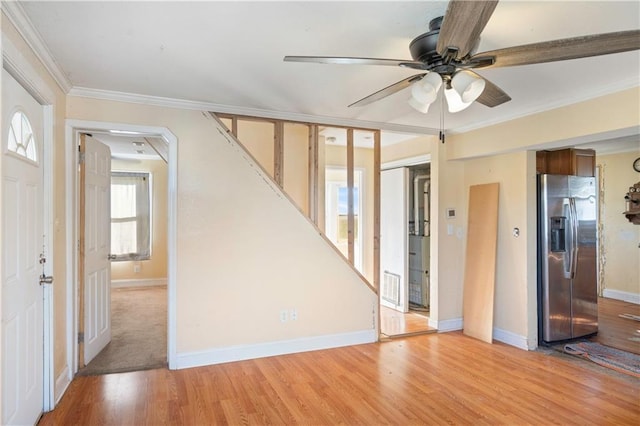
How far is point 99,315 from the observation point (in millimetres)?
3662

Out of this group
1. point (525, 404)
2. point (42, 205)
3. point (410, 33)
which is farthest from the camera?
point (525, 404)

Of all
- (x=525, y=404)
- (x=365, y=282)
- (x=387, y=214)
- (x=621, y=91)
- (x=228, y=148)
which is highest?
(x=621, y=91)

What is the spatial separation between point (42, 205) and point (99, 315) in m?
1.63

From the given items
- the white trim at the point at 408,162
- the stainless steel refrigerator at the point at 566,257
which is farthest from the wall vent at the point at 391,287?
the stainless steel refrigerator at the point at 566,257

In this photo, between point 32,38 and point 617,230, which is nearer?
point 32,38

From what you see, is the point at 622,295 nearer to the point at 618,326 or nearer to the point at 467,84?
the point at 618,326

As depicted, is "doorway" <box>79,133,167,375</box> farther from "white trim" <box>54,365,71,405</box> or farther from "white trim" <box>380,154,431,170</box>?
"white trim" <box>380,154,431,170</box>

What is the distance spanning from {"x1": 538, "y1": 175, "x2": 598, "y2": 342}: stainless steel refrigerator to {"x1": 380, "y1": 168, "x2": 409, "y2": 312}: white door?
5.70 ft

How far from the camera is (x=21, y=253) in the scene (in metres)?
2.10

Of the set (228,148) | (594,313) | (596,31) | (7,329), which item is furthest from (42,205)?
(594,313)

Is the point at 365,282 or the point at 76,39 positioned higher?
the point at 76,39

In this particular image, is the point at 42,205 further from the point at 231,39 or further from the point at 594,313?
the point at 594,313

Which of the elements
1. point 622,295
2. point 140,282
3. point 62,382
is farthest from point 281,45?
point 622,295

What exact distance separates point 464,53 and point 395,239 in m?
3.94
